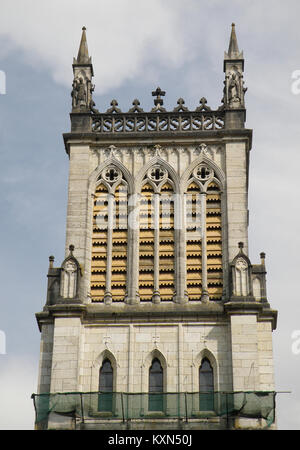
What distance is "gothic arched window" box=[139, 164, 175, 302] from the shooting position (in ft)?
128

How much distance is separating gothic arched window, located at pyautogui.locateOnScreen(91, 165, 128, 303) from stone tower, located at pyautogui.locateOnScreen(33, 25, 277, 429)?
0.04 m

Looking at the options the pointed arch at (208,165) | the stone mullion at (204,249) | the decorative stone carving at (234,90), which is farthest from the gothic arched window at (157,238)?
the decorative stone carving at (234,90)

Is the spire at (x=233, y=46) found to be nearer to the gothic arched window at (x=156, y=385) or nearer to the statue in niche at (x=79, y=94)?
the statue in niche at (x=79, y=94)

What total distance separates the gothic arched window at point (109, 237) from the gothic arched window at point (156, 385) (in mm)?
2681

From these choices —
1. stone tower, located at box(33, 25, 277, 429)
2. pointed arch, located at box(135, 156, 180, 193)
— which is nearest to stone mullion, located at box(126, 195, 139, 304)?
stone tower, located at box(33, 25, 277, 429)

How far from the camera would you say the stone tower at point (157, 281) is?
35750 mm

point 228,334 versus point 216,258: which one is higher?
point 216,258

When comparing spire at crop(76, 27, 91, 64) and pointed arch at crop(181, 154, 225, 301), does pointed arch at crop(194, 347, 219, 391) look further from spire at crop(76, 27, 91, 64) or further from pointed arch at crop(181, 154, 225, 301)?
spire at crop(76, 27, 91, 64)

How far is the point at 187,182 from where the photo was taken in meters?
40.8

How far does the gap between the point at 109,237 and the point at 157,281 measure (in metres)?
2.37

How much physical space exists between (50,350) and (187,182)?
7.70 meters

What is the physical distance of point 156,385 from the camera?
122ft
